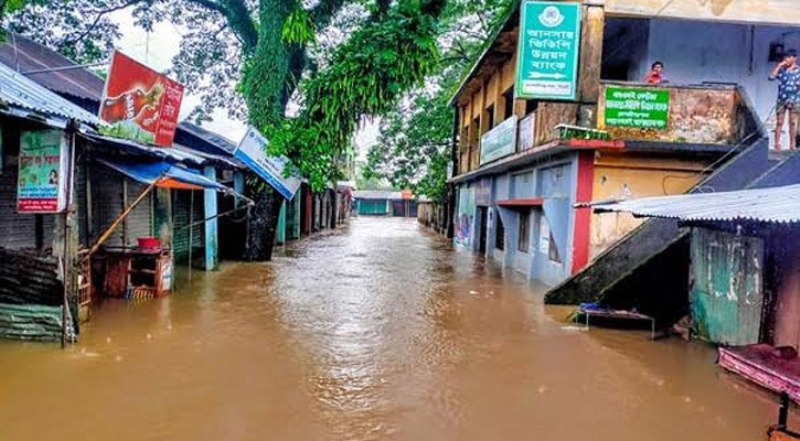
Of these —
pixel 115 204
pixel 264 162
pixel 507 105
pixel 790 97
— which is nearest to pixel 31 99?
pixel 115 204

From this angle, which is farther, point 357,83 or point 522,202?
point 522,202

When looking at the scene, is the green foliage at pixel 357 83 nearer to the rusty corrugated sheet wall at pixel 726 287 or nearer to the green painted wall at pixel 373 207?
the rusty corrugated sheet wall at pixel 726 287

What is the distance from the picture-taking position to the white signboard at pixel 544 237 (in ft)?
40.8

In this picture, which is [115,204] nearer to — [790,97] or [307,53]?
[307,53]

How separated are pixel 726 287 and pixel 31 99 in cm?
826

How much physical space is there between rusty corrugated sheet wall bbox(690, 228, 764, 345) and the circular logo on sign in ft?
13.3

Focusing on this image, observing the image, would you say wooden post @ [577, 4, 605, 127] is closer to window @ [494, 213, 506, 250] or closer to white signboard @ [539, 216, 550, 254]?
white signboard @ [539, 216, 550, 254]

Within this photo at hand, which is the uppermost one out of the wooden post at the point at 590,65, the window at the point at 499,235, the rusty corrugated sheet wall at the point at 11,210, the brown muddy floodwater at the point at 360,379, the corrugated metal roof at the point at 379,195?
the wooden post at the point at 590,65

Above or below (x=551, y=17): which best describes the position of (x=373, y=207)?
below

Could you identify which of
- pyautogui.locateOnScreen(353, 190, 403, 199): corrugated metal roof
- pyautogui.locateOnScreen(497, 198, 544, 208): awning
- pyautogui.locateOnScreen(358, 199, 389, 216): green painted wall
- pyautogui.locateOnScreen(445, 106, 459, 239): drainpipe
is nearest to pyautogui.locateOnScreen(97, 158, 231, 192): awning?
pyautogui.locateOnScreen(497, 198, 544, 208): awning

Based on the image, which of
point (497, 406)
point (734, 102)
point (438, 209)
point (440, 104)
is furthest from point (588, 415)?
point (438, 209)

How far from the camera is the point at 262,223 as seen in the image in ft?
47.8

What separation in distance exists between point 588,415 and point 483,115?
Answer: 15270 mm

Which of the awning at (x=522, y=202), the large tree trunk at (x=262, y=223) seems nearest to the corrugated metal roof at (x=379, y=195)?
the awning at (x=522, y=202)
